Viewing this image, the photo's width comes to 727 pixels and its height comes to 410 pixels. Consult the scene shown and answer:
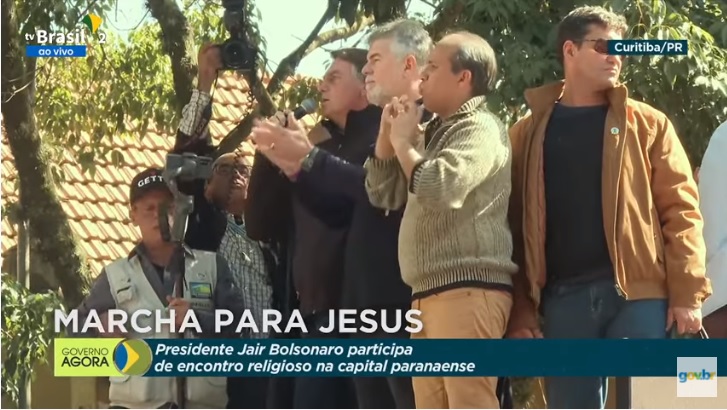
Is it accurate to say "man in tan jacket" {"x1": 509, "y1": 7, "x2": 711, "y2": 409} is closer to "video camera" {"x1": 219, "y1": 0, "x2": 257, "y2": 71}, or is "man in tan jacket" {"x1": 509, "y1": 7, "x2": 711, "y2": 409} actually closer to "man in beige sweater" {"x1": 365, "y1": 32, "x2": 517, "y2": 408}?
"man in beige sweater" {"x1": 365, "y1": 32, "x2": 517, "y2": 408}

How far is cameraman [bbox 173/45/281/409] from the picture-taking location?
7410 millimetres

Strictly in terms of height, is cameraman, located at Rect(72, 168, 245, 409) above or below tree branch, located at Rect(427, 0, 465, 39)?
below

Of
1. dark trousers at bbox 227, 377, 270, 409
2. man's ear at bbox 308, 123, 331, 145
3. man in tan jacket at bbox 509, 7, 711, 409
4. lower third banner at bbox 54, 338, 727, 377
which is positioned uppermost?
man's ear at bbox 308, 123, 331, 145

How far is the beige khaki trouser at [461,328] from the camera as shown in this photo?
701 cm

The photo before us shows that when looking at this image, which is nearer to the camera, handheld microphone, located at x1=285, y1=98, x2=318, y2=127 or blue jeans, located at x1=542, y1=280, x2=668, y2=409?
blue jeans, located at x1=542, y1=280, x2=668, y2=409

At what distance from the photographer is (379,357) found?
A: 7.29 meters

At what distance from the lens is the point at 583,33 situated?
7.27m

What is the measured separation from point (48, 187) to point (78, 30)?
590 mm

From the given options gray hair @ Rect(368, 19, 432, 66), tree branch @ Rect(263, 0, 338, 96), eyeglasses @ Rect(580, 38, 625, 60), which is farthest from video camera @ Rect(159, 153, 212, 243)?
eyeglasses @ Rect(580, 38, 625, 60)

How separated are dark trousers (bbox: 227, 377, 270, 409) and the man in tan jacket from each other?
92 centimetres

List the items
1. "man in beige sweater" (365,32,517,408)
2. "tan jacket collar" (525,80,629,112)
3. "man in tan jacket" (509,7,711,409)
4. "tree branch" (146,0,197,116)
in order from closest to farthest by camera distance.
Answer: "man in beige sweater" (365,32,517,408), "man in tan jacket" (509,7,711,409), "tan jacket collar" (525,80,629,112), "tree branch" (146,0,197,116)

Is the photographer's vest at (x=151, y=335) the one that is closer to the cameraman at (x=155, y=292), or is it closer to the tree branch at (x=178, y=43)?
the cameraman at (x=155, y=292)

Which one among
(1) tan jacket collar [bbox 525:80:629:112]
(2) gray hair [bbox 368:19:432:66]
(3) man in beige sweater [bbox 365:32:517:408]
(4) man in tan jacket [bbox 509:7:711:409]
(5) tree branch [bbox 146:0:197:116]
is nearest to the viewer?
(3) man in beige sweater [bbox 365:32:517:408]

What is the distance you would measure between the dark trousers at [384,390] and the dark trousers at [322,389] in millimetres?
43
